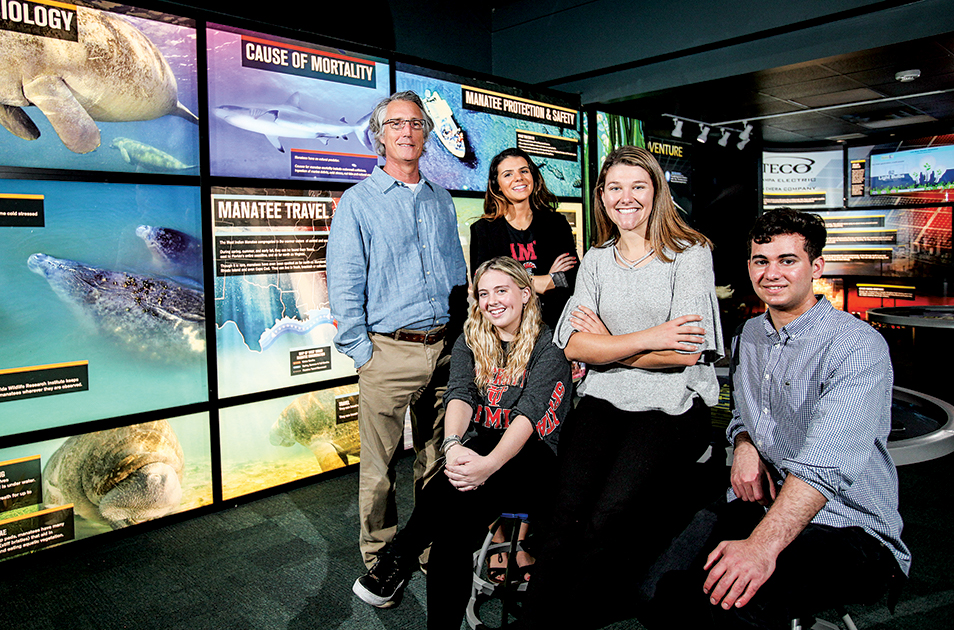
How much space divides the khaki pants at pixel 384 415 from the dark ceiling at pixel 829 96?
3.81 meters

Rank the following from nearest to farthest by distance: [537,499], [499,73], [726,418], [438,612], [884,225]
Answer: [438,612] → [537,499] → [726,418] → [499,73] → [884,225]

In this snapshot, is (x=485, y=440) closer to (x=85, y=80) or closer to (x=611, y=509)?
(x=611, y=509)

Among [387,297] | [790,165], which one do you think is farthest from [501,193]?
[790,165]

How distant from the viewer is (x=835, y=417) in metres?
1.43

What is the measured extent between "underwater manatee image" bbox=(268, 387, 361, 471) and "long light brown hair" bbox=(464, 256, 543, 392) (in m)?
1.71

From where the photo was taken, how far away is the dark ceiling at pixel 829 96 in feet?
16.8

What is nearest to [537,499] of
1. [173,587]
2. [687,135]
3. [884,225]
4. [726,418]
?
[726,418]

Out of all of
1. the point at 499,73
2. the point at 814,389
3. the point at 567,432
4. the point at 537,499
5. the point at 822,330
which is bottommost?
the point at 537,499

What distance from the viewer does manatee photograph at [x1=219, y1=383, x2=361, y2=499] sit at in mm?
A: 3344

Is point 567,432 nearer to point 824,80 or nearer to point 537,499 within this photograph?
point 537,499

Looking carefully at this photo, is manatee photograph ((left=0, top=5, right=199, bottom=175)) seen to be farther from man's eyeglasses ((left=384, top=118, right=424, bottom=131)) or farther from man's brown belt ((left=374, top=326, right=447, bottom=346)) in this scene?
man's brown belt ((left=374, top=326, right=447, bottom=346))

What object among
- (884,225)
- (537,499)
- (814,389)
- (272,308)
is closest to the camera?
(814,389)

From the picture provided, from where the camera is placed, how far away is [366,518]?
246 cm

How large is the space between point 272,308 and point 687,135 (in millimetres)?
5500
